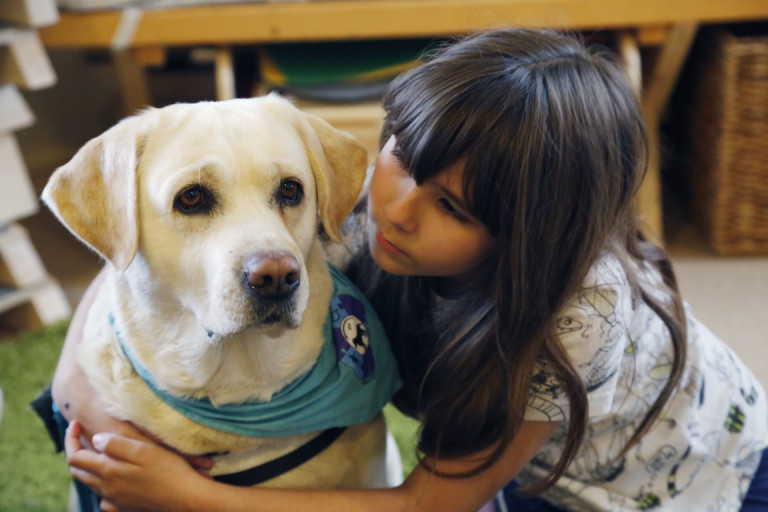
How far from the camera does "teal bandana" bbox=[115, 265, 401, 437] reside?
3.68ft

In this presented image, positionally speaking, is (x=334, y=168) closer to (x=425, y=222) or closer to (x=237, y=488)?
(x=425, y=222)

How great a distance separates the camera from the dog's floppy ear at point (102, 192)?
1.03 m

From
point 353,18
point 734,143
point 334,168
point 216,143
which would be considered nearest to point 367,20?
point 353,18

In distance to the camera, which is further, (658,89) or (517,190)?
(658,89)

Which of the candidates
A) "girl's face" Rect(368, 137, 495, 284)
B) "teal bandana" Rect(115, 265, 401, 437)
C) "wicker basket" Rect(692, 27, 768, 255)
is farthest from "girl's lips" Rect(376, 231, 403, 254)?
"wicker basket" Rect(692, 27, 768, 255)

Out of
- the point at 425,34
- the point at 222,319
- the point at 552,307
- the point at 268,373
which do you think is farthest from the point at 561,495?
the point at 425,34

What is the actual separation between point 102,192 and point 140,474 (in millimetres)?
388

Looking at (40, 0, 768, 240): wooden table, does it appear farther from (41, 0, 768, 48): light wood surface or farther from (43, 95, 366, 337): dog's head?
(43, 95, 366, 337): dog's head

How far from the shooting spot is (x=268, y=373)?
3.71 feet

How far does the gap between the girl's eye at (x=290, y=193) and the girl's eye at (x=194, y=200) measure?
95 millimetres

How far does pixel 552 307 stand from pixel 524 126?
0.25 meters

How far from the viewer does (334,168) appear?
1162 millimetres

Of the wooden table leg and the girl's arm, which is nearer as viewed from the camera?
the girl's arm

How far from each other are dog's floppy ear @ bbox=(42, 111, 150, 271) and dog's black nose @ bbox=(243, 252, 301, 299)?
0.17 metres
